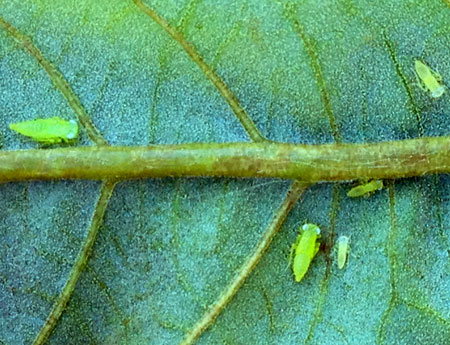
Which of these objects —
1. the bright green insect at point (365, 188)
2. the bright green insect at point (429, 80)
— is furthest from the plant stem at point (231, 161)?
the bright green insect at point (429, 80)

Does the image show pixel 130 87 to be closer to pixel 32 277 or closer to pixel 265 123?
pixel 265 123

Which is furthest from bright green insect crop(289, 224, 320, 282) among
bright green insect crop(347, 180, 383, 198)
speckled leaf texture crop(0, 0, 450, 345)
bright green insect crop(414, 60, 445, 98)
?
bright green insect crop(414, 60, 445, 98)

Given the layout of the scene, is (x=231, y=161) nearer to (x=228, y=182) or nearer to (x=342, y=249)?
(x=228, y=182)

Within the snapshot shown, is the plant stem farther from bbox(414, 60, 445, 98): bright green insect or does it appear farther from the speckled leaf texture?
bbox(414, 60, 445, 98): bright green insect

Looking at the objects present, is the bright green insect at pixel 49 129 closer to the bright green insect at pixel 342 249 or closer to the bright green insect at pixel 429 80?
the bright green insect at pixel 342 249

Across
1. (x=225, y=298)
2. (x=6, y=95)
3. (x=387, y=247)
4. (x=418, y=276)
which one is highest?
(x=6, y=95)

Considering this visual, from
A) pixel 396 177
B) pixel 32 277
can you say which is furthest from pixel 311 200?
pixel 32 277

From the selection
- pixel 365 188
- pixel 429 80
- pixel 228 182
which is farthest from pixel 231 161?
pixel 429 80
